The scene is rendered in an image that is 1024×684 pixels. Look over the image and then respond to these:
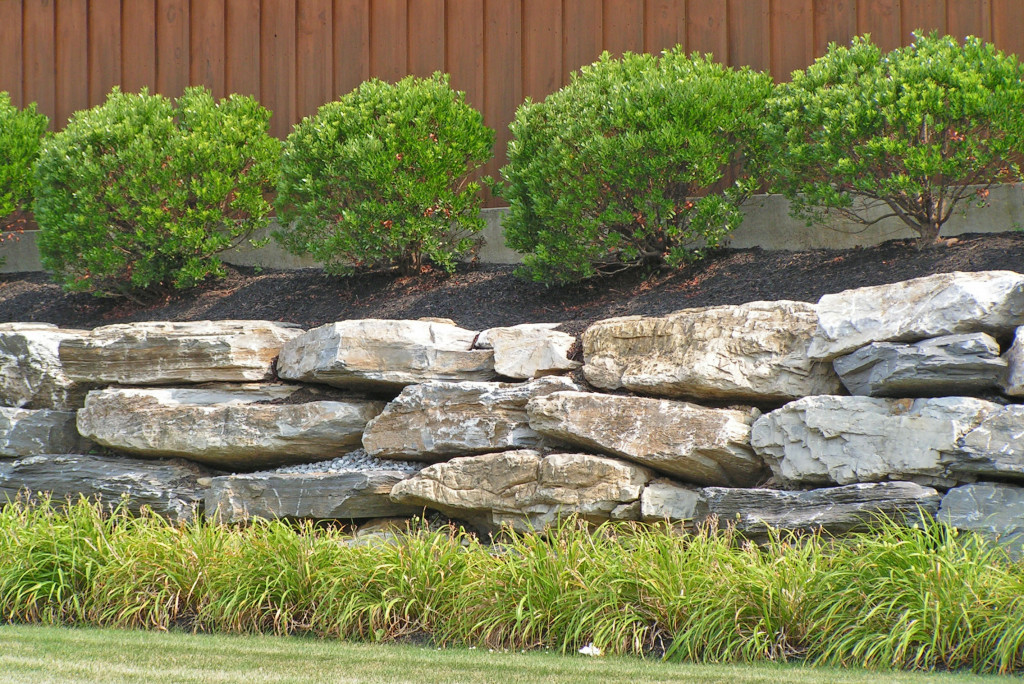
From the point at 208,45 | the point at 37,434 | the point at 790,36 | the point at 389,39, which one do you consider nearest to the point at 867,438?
the point at 790,36

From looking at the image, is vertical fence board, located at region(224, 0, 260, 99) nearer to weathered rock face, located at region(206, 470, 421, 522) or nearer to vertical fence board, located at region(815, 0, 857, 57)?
weathered rock face, located at region(206, 470, 421, 522)

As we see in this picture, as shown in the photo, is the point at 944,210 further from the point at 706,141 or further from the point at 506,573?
the point at 506,573

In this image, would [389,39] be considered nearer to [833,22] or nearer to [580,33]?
[580,33]

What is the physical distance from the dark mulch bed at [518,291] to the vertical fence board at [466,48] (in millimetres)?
1555

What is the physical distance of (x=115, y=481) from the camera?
19.1 feet

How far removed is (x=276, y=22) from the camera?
8203 mm

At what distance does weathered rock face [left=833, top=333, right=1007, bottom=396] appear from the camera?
14.5 feet

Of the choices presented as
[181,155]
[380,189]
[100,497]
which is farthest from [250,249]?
[100,497]

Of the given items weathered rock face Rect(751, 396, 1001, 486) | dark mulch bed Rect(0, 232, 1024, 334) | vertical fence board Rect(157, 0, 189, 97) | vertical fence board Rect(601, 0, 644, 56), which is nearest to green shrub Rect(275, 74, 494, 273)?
dark mulch bed Rect(0, 232, 1024, 334)

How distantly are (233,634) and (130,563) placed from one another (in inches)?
26.3

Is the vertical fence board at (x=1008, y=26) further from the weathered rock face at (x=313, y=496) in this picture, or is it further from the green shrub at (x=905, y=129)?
the weathered rock face at (x=313, y=496)

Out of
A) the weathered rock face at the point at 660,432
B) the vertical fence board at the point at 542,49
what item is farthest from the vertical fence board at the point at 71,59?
the weathered rock face at the point at 660,432

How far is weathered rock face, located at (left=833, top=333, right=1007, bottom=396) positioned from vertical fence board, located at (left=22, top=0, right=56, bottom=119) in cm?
757

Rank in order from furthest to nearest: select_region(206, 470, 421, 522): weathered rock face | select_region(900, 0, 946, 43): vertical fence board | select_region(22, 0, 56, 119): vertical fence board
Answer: select_region(22, 0, 56, 119): vertical fence board < select_region(900, 0, 946, 43): vertical fence board < select_region(206, 470, 421, 522): weathered rock face
